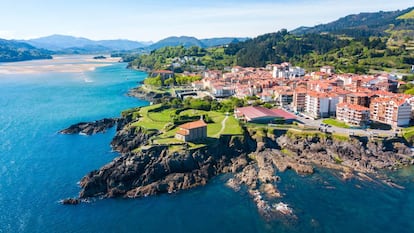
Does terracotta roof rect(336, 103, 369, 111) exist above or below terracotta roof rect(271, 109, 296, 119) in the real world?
above

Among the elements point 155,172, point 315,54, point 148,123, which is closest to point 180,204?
point 155,172

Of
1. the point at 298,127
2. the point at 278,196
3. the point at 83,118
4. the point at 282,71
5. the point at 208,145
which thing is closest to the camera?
the point at 278,196

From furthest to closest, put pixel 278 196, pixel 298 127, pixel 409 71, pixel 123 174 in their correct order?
pixel 409 71 → pixel 298 127 → pixel 123 174 → pixel 278 196

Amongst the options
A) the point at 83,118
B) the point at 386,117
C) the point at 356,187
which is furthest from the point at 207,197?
the point at 83,118

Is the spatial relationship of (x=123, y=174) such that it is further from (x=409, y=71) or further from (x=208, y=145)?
(x=409, y=71)

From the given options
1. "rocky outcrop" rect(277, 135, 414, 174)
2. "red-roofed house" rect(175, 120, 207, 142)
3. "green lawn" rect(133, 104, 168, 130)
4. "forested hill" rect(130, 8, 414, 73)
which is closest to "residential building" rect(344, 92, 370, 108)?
"rocky outcrop" rect(277, 135, 414, 174)

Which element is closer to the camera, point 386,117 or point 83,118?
point 386,117

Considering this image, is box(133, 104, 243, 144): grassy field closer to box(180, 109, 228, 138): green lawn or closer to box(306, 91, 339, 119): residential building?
box(180, 109, 228, 138): green lawn
